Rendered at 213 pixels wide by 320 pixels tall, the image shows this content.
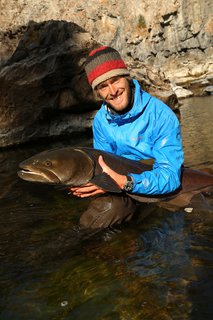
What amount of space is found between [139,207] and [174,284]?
1693 mm

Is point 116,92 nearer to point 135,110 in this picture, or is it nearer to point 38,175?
point 135,110

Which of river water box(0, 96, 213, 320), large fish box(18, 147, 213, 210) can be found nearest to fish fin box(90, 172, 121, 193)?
large fish box(18, 147, 213, 210)

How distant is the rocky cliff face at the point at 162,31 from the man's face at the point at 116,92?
4547cm

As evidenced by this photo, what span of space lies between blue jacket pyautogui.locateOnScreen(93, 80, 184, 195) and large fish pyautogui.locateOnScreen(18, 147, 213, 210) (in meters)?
0.24

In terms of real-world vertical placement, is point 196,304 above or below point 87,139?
above

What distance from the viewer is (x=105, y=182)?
3.58m

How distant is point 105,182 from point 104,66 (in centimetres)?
128

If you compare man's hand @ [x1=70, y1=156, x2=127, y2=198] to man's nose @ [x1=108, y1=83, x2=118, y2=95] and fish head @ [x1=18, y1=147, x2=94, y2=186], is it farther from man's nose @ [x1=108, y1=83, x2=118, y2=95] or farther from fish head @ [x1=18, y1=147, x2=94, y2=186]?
man's nose @ [x1=108, y1=83, x2=118, y2=95]

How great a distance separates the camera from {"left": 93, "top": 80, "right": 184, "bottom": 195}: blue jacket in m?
3.81

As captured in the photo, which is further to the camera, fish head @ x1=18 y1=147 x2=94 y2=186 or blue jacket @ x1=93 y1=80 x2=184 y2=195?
blue jacket @ x1=93 y1=80 x2=184 y2=195

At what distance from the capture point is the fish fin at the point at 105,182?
3.54 metres

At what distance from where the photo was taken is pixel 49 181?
3607mm

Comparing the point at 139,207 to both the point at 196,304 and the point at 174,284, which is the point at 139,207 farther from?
the point at 196,304

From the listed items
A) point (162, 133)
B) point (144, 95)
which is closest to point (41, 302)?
point (162, 133)
